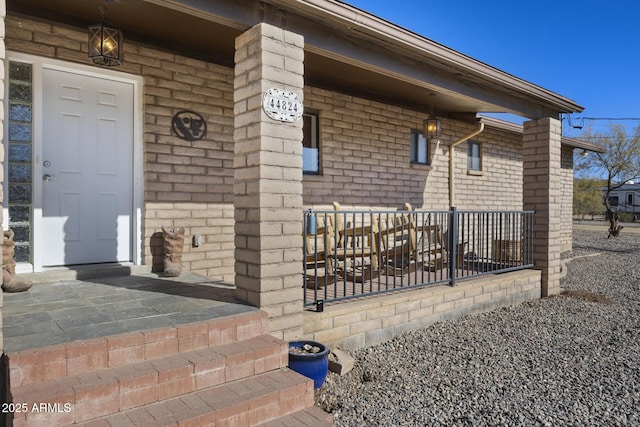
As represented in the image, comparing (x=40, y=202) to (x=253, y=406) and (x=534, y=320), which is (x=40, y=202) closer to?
(x=253, y=406)

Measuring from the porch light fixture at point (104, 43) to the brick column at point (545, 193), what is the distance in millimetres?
5551

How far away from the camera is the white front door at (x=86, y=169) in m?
4.16

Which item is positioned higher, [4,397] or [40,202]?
[40,202]

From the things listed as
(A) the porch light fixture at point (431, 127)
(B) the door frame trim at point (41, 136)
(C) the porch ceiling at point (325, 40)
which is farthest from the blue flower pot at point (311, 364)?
(A) the porch light fixture at point (431, 127)

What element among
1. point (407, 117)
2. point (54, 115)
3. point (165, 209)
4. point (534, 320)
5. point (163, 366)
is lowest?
point (534, 320)

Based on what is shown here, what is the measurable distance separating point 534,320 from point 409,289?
1621mm

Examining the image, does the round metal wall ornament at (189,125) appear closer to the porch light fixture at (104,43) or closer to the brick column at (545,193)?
the porch light fixture at (104,43)

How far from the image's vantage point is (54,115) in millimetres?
4176

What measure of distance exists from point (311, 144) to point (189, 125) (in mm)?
1988

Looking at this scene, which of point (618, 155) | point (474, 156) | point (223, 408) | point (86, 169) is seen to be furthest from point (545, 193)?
point (618, 155)

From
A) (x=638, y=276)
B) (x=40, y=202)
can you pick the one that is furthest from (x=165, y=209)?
(x=638, y=276)

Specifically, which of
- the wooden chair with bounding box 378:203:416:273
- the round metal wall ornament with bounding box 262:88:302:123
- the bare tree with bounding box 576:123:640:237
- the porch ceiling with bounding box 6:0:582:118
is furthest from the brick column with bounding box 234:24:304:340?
the bare tree with bounding box 576:123:640:237

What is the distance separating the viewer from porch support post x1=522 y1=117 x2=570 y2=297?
6117mm

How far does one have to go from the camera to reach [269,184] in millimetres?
3230
